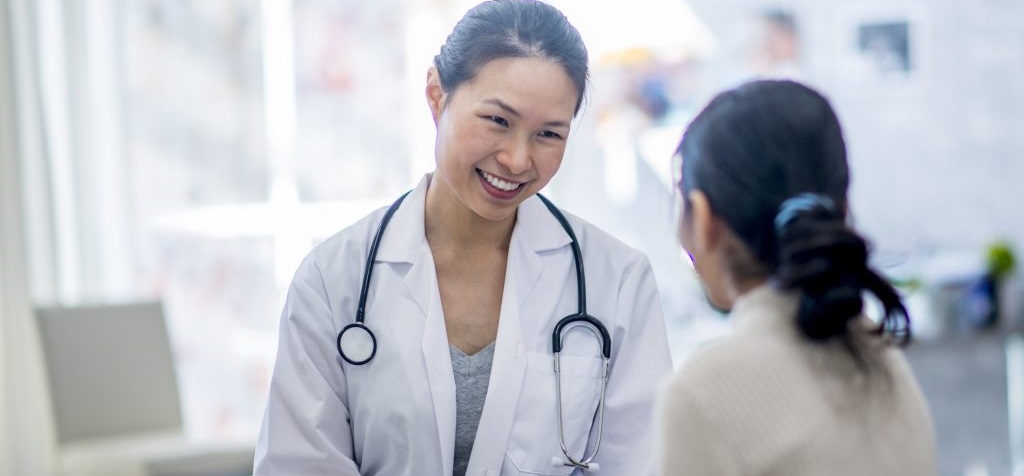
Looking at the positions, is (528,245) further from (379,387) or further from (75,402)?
(75,402)

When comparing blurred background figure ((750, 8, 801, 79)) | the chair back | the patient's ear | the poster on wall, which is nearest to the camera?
the patient's ear

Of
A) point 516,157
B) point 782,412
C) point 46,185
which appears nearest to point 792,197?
point 782,412

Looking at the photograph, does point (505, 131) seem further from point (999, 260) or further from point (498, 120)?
point (999, 260)

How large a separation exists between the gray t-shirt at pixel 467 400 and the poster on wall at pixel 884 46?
2.54 metres

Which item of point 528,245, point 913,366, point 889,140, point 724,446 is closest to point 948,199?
point 889,140

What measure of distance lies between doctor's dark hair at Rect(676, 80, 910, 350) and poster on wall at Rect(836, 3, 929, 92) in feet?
9.15

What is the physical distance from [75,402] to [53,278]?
1.61ft

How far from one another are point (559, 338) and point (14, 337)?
222 centimetres

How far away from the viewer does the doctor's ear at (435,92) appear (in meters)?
1.51

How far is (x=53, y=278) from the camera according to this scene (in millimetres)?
3338

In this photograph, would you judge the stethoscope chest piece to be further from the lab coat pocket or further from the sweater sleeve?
the sweater sleeve

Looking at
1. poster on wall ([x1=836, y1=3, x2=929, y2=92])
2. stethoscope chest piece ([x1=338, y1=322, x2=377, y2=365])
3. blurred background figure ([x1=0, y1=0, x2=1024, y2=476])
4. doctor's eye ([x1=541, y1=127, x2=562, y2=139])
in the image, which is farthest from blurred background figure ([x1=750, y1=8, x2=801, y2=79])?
stethoscope chest piece ([x1=338, y1=322, x2=377, y2=365])

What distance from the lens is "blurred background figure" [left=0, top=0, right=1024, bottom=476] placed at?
328 cm

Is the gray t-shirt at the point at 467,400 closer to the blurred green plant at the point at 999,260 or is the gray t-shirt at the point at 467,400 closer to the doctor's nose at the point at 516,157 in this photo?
the doctor's nose at the point at 516,157
